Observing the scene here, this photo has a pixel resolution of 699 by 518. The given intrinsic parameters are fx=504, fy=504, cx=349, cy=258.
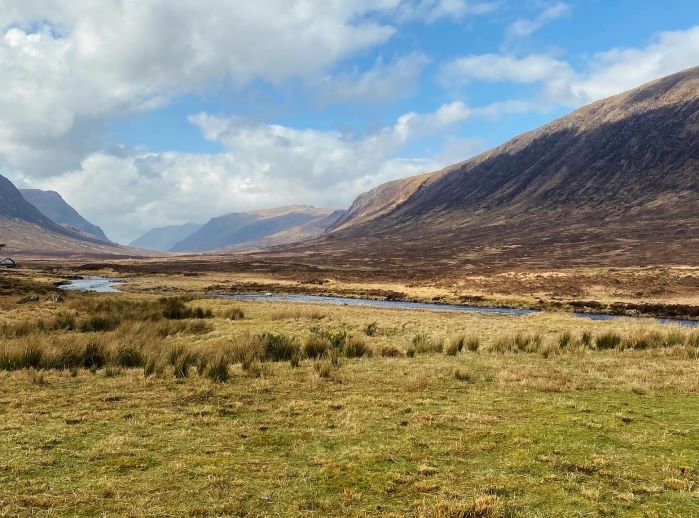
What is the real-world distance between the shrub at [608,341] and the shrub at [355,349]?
35.1ft

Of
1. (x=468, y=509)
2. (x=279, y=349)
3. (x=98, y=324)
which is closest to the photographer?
(x=468, y=509)

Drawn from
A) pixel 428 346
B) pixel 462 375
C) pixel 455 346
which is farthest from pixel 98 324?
pixel 462 375

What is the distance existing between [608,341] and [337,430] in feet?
57.5

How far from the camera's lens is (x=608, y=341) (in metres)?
23.2

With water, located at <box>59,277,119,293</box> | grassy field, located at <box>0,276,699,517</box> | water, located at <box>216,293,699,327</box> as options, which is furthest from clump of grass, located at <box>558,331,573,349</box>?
water, located at <box>59,277,119,293</box>

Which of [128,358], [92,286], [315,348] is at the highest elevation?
[128,358]

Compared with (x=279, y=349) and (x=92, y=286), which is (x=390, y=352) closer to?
(x=279, y=349)

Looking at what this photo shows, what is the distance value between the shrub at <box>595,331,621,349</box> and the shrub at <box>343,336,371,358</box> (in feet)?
35.1

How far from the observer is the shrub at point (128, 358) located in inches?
668

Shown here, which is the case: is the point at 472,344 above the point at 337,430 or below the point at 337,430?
below

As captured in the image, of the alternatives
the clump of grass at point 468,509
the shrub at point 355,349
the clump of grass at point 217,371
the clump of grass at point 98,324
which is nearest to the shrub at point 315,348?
the shrub at point 355,349

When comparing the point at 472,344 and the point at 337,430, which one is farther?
the point at 472,344

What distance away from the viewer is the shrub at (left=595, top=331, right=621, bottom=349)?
22.9m

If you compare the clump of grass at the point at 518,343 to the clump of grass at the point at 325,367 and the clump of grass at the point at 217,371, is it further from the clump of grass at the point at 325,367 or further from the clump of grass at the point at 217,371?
the clump of grass at the point at 217,371
